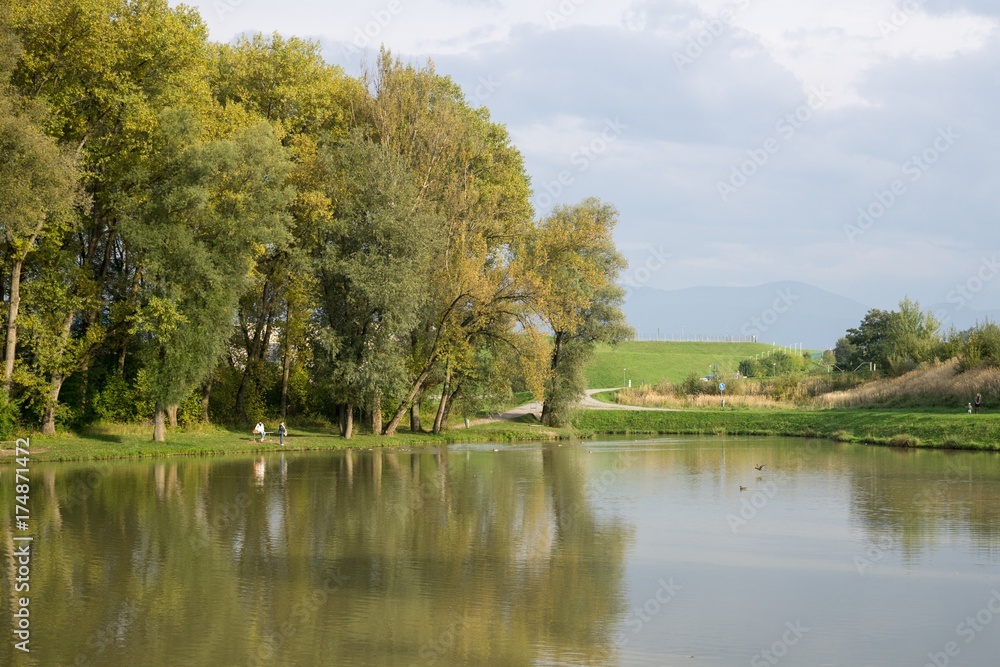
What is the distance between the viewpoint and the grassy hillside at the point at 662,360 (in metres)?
119

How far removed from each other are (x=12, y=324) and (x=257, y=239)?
1063 cm

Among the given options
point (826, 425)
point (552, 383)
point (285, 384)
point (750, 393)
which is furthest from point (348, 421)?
point (750, 393)

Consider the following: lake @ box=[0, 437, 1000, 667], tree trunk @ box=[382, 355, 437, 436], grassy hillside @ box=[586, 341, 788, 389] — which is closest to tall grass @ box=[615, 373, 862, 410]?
grassy hillside @ box=[586, 341, 788, 389]

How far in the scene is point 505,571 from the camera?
718 inches

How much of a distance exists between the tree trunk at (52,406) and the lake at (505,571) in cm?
820

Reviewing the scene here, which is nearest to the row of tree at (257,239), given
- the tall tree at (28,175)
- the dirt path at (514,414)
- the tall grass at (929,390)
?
the tall tree at (28,175)

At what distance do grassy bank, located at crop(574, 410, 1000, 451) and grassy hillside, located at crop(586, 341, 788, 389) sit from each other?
32869 mm

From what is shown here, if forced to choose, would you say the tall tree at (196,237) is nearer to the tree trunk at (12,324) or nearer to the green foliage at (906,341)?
the tree trunk at (12,324)

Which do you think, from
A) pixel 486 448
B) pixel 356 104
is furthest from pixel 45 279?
pixel 486 448

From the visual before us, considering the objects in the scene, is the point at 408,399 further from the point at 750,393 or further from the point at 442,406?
the point at 750,393

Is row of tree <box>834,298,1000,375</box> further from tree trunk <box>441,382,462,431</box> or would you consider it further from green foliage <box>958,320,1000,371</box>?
tree trunk <box>441,382,462,431</box>

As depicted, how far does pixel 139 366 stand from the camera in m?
47.1

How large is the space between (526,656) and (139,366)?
38.5 metres

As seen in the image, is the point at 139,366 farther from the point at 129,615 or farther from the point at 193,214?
the point at 129,615
